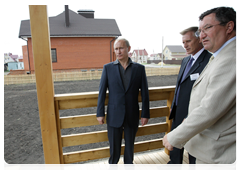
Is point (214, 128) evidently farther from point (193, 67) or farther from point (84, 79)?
point (84, 79)

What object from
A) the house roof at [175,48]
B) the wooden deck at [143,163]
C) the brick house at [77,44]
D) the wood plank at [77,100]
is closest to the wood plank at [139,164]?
the wooden deck at [143,163]

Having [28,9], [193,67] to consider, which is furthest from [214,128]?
[28,9]

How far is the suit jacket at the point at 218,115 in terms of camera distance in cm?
69

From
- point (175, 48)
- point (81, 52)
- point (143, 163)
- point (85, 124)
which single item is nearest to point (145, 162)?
point (143, 163)

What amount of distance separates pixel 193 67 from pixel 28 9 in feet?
5.18

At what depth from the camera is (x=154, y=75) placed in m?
14.3

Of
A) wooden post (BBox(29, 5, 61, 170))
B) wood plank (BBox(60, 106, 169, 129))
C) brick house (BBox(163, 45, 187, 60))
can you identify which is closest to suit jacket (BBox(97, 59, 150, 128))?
wood plank (BBox(60, 106, 169, 129))

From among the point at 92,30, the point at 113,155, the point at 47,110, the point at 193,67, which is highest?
the point at 92,30

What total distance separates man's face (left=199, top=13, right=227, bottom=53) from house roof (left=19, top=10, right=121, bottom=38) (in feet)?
39.5

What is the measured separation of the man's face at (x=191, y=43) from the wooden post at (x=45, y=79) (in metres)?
1.29

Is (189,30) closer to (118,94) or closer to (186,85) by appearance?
(186,85)

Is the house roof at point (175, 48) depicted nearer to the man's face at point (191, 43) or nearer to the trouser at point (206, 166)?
the man's face at point (191, 43)

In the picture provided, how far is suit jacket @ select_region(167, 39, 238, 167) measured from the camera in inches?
27.2

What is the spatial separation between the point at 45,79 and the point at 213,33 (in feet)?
4.62
